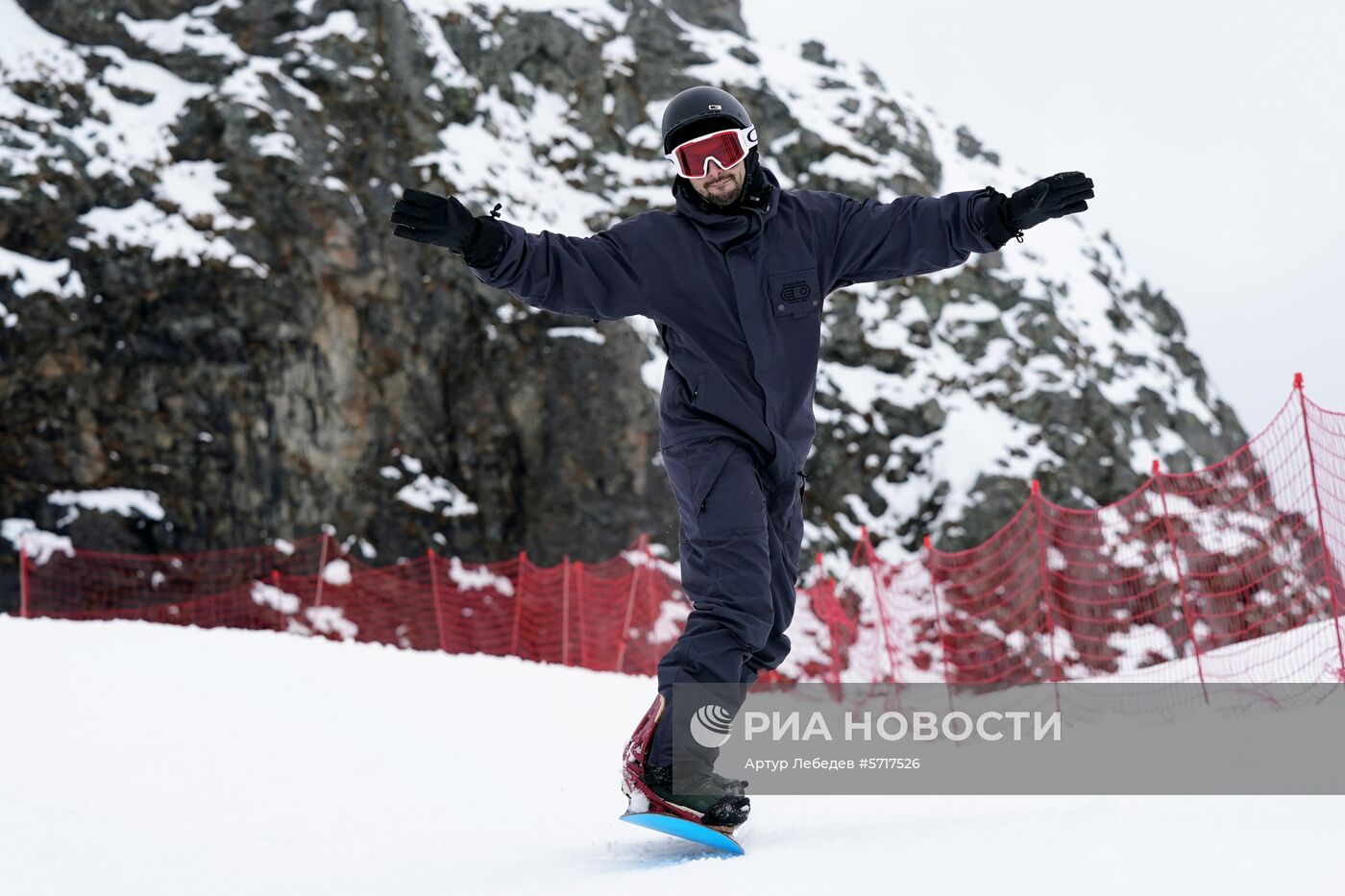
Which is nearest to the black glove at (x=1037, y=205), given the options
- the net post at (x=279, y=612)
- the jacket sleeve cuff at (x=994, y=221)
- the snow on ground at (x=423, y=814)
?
the jacket sleeve cuff at (x=994, y=221)

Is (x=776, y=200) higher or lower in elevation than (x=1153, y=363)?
lower

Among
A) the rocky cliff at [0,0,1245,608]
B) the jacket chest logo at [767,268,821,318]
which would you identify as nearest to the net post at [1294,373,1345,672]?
the jacket chest logo at [767,268,821,318]

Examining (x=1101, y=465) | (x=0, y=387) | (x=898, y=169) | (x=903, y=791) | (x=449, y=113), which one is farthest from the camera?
(x=898, y=169)

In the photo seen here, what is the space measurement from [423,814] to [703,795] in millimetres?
1127

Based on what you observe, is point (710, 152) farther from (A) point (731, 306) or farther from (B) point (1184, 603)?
(B) point (1184, 603)

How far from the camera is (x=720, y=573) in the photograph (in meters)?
2.56

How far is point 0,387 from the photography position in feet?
60.0

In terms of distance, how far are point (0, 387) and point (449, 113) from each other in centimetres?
1203

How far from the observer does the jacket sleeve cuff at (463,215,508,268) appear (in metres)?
2.44

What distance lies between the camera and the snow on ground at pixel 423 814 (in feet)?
5.87

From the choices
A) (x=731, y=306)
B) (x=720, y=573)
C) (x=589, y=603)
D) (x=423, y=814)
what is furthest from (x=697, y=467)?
(x=589, y=603)

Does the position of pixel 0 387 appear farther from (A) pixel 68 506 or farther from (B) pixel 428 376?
(B) pixel 428 376

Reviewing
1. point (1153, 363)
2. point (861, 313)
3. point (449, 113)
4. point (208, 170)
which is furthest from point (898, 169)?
point (208, 170)

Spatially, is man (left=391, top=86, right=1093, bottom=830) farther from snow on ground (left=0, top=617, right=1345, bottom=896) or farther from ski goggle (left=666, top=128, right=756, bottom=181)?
snow on ground (left=0, top=617, right=1345, bottom=896)
